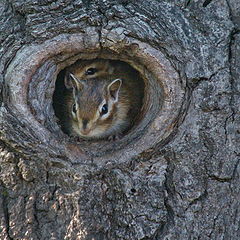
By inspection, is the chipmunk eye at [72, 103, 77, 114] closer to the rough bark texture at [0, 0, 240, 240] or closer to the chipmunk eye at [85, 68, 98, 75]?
the chipmunk eye at [85, 68, 98, 75]

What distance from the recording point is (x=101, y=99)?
195 inches

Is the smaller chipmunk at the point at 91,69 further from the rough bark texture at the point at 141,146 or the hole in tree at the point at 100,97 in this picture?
the rough bark texture at the point at 141,146

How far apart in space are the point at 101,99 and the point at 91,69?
0.62 m

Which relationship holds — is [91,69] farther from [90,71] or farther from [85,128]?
[85,128]

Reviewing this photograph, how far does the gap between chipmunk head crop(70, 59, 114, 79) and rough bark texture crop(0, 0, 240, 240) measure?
1398mm

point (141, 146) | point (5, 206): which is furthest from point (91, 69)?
point (5, 206)

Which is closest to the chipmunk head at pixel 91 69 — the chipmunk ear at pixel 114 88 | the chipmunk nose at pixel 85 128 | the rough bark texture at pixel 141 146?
the chipmunk ear at pixel 114 88

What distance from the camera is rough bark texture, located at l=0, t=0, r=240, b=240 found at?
3.78 meters

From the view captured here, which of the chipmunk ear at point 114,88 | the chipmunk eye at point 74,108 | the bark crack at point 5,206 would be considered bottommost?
the bark crack at point 5,206

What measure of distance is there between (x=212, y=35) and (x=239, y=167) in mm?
1097

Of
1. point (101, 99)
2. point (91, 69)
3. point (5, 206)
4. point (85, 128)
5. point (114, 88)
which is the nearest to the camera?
point (5, 206)

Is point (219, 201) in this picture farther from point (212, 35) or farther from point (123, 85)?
point (123, 85)

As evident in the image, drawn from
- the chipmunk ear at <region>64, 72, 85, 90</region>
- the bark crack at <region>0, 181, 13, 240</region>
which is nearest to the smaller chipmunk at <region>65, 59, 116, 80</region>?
the chipmunk ear at <region>64, 72, 85, 90</region>

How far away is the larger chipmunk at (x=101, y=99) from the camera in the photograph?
15.9ft
